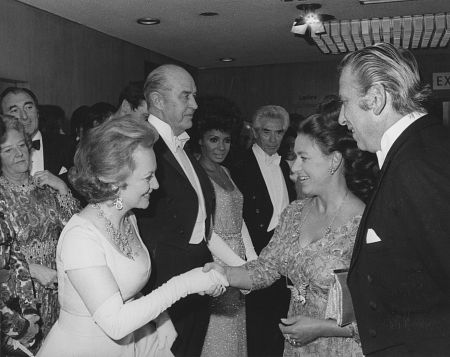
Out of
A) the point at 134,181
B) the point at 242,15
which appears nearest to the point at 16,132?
the point at 134,181

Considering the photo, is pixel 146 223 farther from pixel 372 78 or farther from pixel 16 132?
pixel 372 78

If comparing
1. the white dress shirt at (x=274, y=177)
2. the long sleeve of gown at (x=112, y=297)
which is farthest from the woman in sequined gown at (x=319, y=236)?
the white dress shirt at (x=274, y=177)

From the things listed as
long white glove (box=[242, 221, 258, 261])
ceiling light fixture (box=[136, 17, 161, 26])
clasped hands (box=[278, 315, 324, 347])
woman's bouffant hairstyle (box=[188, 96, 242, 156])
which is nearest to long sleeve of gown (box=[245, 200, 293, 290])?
clasped hands (box=[278, 315, 324, 347])

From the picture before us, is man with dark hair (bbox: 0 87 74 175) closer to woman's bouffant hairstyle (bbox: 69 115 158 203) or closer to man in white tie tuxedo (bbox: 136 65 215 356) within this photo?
man in white tie tuxedo (bbox: 136 65 215 356)

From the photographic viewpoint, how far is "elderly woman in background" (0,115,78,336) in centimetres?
281

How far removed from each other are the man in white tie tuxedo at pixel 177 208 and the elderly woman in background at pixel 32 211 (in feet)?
1.57

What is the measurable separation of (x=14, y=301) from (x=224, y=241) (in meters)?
1.56

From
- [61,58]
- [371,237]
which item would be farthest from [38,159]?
[371,237]

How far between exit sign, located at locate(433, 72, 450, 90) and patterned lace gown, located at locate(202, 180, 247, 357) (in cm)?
601

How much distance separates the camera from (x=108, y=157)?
213cm

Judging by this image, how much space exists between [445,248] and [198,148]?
2.76 meters

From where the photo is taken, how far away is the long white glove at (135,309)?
193cm

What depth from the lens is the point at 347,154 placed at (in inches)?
91.8

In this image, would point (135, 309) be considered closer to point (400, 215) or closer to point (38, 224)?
point (400, 215)
